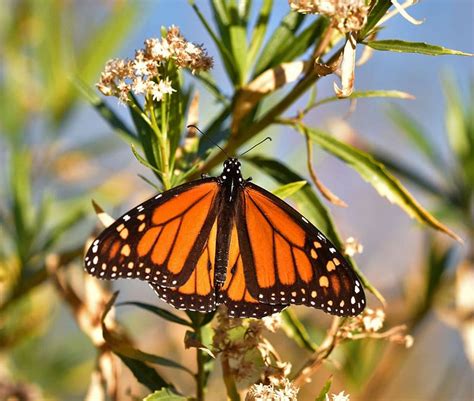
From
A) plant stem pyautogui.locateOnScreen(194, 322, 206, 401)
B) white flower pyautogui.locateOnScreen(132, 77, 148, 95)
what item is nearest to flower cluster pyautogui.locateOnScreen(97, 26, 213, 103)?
white flower pyautogui.locateOnScreen(132, 77, 148, 95)

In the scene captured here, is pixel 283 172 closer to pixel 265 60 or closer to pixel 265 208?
pixel 265 208

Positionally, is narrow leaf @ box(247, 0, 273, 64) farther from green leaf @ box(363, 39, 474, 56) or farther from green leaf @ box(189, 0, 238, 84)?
green leaf @ box(363, 39, 474, 56)

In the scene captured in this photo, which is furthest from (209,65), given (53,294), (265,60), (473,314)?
(53,294)

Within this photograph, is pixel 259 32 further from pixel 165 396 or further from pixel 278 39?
pixel 165 396

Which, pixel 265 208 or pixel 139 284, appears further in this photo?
pixel 139 284

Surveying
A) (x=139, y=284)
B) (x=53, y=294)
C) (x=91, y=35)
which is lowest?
(x=139, y=284)

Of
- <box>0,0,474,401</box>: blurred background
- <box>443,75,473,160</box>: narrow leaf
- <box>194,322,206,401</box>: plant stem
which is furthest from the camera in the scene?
<box>443,75,473,160</box>: narrow leaf

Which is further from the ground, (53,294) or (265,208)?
(53,294)
